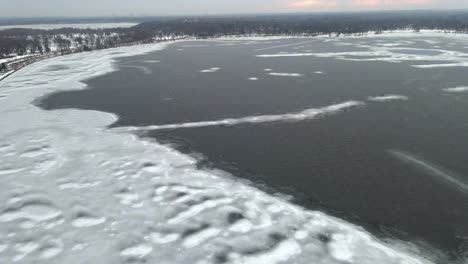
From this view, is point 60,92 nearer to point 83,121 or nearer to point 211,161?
point 83,121

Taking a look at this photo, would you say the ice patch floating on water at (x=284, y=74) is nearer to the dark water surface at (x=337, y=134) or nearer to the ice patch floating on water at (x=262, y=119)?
the dark water surface at (x=337, y=134)

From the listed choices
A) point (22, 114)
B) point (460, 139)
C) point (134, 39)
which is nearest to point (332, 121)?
point (460, 139)

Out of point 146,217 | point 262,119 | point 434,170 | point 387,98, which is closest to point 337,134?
point 262,119

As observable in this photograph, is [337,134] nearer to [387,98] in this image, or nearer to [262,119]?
[262,119]

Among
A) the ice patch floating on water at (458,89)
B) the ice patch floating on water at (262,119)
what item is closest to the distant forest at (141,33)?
the ice patch floating on water at (262,119)

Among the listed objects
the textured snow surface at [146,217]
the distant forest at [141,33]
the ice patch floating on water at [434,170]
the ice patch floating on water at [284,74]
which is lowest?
the ice patch floating on water at [434,170]

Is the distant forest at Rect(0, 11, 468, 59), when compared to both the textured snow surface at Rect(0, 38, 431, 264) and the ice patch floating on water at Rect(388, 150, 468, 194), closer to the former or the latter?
the textured snow surface at Rect(0, 38, 431, 264)

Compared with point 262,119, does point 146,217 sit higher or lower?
lower
